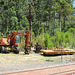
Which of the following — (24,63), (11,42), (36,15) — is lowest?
(24,63)

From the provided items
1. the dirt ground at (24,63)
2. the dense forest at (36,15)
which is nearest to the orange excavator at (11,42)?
the dirt ground at (24,63)

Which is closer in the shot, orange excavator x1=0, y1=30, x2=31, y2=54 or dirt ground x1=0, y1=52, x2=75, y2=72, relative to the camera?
dirt ground x1=0, y1=52, x2=75, y2=72

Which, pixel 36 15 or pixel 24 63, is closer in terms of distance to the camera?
pixel 24 63

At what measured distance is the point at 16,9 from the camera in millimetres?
48594

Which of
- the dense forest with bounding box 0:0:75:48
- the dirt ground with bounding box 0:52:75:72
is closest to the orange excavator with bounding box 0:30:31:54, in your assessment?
the dirt ground with bounding box 0:52:75:72

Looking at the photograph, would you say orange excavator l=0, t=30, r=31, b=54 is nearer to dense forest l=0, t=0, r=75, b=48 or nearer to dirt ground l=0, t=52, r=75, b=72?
dirt ground l=0, t=52, r=75, b=72

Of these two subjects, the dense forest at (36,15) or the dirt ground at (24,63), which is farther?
the dense forest at (36,15)

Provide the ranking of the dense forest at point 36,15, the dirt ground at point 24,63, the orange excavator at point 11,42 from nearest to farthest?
the dirt ground at point 24,63 < the orange excavator at point 11,42 < the dense forest at point 36,15

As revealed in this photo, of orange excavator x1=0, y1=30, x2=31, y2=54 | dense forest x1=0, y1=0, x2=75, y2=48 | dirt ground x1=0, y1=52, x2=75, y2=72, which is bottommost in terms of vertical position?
dirt ground x1=0, y1=52, x2=75, y2=72

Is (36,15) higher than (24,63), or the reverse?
(36,15)

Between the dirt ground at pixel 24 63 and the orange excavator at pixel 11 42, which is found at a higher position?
the orange excavator at pixel 11 42

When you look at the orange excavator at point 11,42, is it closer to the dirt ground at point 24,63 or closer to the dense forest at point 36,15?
the dirt ground at point 24,63

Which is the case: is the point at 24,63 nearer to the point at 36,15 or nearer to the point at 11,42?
the point at 11,42

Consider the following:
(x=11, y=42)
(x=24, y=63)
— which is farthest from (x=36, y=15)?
(x=24, y=63)
